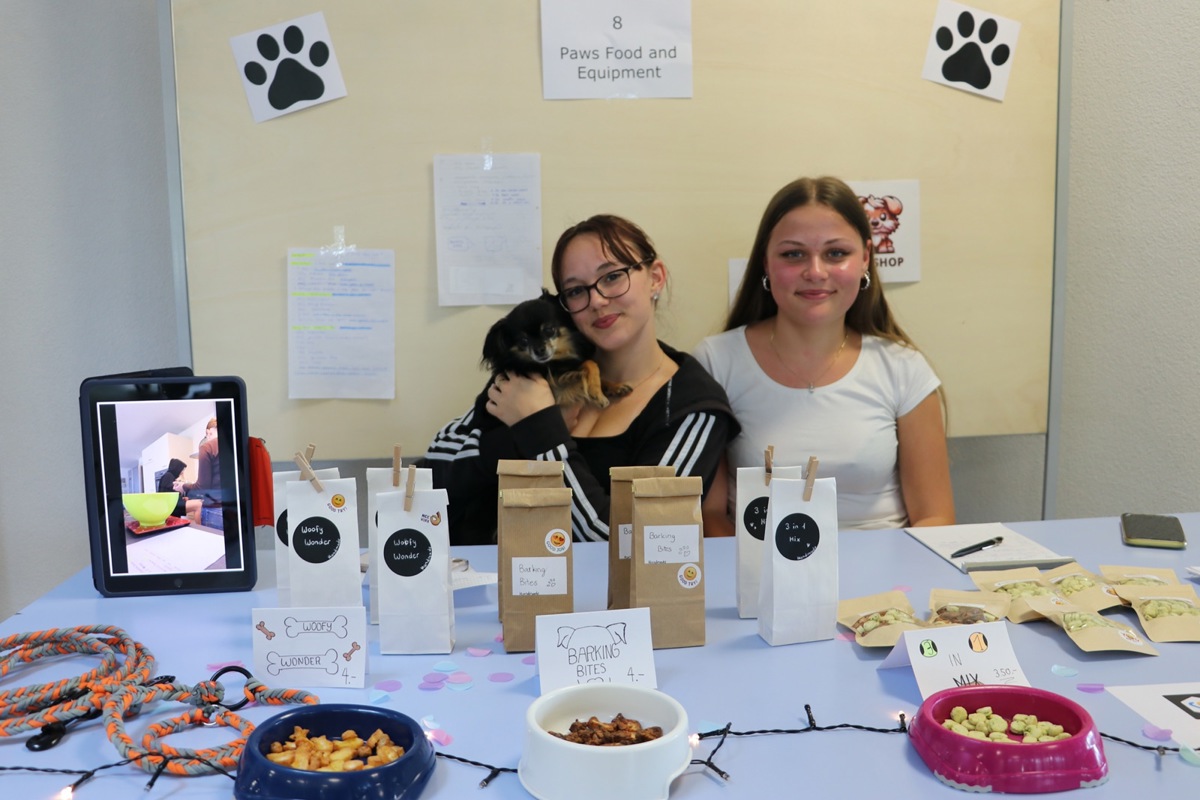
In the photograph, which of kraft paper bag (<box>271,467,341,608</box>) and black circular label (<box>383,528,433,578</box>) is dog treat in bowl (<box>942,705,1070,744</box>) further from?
kraft paper bag (<box>271,467,341,608</box>)

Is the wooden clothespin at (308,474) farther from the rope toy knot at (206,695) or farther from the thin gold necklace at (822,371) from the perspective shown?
the thin gold necklace at (822,371)

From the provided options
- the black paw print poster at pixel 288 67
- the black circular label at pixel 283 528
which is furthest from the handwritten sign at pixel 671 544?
the black paw print poster at pixel 288 67

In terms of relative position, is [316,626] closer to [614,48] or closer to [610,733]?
[610,733]

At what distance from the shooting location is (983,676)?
106 centimetres

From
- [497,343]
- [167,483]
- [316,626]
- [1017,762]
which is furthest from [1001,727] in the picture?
[497,343]

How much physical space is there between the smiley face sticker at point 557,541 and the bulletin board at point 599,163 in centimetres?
125

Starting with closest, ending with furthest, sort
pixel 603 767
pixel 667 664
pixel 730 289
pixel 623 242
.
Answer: pixel 603 767, pixel 667 664, pixel 623 242, pixel 730 289

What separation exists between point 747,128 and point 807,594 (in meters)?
1.48

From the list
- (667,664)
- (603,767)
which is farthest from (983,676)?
(603,767)

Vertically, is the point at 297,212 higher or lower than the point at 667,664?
higher

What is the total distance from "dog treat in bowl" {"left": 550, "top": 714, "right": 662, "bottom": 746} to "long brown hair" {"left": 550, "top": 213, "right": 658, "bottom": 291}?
122 centimetres

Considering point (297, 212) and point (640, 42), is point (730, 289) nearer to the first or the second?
point (640, 42)

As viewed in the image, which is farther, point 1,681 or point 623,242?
point 623,242

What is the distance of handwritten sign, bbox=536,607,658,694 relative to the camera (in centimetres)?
106
